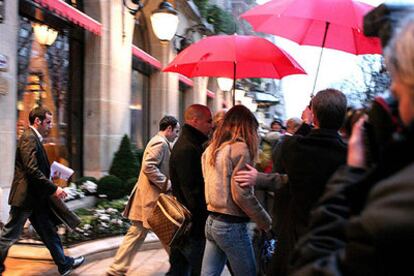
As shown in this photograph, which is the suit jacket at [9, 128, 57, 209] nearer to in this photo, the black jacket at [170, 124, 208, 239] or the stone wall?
the stone wall

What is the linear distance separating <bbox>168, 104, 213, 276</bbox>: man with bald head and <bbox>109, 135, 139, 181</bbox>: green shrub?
5327 millimetres

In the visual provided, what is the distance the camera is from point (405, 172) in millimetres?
1161

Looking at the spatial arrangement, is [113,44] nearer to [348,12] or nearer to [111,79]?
[111,79]

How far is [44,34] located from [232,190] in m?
6.07

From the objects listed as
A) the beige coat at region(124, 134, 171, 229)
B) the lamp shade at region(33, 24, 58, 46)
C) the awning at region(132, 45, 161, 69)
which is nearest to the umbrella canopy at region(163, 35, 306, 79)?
the beige coat at region(124, 134, 171, 229)

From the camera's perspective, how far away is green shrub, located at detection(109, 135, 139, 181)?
951 centimetres

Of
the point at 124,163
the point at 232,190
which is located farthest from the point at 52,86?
the point at 232,190

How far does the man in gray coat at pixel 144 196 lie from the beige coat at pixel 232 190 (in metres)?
1.67

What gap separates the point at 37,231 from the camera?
531 cm

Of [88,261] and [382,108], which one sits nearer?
[382,108]

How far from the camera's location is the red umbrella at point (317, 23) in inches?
156

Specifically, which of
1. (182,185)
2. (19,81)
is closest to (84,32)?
(19,81)

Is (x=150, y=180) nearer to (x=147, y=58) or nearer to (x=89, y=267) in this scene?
(x=89, y=267)

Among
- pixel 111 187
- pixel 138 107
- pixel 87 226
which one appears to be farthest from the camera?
pixel 138 107
